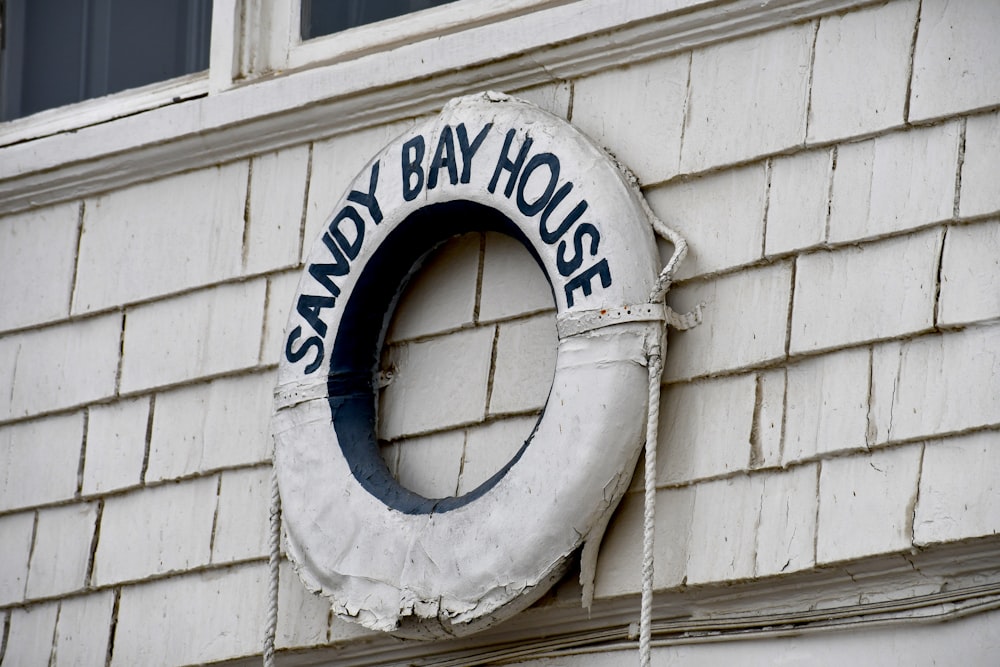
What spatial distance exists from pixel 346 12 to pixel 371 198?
563mm

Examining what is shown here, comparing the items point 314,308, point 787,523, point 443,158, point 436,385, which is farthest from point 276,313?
point 787,523

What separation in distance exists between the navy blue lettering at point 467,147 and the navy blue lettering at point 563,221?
7.5 inches

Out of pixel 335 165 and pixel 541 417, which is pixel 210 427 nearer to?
pixel 335 165

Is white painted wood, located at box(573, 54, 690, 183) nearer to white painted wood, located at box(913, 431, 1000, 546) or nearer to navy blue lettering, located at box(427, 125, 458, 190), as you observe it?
navy blue lettering, located at box(427, 125, 458, 190)

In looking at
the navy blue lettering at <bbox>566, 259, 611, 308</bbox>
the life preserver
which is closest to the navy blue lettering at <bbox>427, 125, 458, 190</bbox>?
the life preserver

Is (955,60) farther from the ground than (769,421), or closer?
farther from the ground

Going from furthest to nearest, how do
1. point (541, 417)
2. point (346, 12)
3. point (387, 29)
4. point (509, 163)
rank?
point (346, 12) → point (387, 29) → point (509, 163) → point (541, 417)

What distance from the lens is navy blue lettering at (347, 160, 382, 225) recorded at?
3.52 meters

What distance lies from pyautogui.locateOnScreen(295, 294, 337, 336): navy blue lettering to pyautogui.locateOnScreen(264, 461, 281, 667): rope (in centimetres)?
28

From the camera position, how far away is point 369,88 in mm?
3668

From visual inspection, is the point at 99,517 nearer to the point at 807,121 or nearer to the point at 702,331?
the point at 702,331

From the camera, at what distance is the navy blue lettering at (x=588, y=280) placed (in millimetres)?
3201

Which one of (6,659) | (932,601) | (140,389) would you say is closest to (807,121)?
(932,601)

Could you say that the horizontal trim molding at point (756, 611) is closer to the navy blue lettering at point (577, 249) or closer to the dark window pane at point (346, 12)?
the navy blue lettering at point (577, 249)
